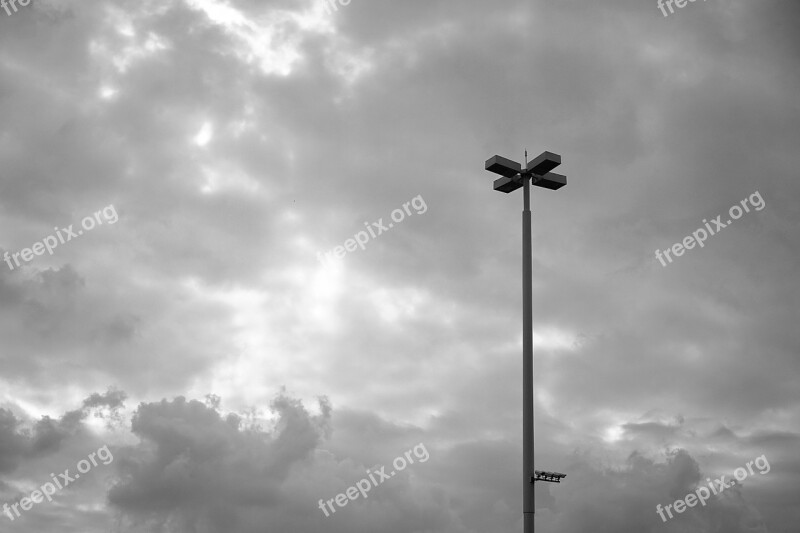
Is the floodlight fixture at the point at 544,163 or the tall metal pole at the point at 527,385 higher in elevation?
the floodlight fixture at the point at 544,163

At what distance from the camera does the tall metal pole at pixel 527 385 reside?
3022cm

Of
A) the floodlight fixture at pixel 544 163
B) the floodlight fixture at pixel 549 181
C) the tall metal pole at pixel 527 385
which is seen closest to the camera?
the tall metal pole at pixel 527 385

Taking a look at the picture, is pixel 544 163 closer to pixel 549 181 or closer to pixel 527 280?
pixel 549 181

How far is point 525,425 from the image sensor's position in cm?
3064

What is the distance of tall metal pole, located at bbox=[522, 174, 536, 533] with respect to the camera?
3022 cm

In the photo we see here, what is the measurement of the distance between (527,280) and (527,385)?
4154 millimetres

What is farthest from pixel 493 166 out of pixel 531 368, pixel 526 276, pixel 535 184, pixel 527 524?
pixel 527 524

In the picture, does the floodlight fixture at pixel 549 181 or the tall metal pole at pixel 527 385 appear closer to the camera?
the tall metal pole at pixel 527 385

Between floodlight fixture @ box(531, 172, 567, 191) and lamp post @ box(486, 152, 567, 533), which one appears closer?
lamp post @ box(486, 152, 567, 533)

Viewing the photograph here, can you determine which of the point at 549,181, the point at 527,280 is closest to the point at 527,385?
the point at 527,280

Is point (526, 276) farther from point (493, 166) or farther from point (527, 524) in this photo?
point (527, 524)

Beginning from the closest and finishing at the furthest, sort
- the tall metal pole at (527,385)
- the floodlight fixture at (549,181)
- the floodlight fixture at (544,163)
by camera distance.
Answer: the tall metal pole at (527,385), the floodlight fixture at (544,163), the floodlight fixture at (549,181)

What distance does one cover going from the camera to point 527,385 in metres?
31.3

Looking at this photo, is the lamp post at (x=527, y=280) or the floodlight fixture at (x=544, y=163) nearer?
the lamp post at (x=527, y=280)
